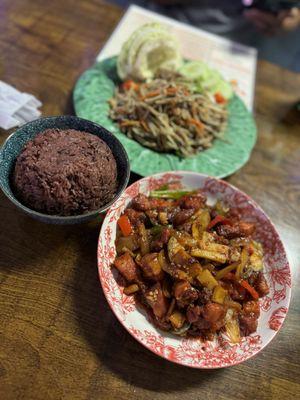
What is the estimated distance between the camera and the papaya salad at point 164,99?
2814 mm

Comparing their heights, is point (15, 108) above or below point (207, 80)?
below

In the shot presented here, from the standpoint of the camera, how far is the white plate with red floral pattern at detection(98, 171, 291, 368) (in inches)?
67.9

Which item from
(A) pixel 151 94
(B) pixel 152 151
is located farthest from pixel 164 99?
(B) pixel 152 151

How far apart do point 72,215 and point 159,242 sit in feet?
1.66

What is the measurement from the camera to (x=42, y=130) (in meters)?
2.12

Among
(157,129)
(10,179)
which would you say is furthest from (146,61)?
(10,179)

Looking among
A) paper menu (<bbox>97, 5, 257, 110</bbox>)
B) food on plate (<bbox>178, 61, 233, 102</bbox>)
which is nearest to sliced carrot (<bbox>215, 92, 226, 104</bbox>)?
food on plate (<bbox>178, 61, 233, 102</bbox>)

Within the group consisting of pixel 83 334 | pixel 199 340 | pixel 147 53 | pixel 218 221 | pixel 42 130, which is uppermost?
pixel 147 53

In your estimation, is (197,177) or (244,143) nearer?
(197,177)

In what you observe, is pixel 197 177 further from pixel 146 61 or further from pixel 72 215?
pixel 146 61

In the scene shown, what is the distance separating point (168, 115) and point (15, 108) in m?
1.21

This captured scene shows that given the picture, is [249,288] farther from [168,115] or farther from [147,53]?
[147,53]

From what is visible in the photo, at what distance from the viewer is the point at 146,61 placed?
10.6 ft

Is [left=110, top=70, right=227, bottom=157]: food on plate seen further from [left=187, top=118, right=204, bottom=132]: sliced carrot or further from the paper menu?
the paper menu
